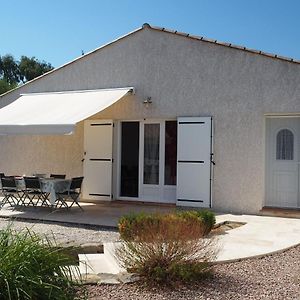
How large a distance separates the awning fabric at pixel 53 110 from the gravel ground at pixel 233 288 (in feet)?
22.7

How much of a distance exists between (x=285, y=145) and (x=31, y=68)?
47.8m

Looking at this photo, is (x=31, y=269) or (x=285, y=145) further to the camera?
(x=285, y=145)

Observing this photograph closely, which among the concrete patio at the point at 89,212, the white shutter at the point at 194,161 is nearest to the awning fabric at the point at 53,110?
the concrete patio at the point at 89,212

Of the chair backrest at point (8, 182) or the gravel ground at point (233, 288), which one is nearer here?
the gravel ground at point (233, 288)

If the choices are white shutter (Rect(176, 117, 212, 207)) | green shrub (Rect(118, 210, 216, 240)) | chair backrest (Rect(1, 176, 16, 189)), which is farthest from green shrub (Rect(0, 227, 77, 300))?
white shutter (Rect(176, 117, 212, 207))

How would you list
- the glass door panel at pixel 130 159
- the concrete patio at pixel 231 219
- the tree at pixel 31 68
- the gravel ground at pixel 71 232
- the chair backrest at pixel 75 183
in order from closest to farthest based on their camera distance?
1. the concrete patio at pixel 231 219
2. the gravel ground at pixel 71 232
3. the chair backrest at pixel 75 183
4. the glass door panel at pixel 130 159
5. the tree at pixel 31 68

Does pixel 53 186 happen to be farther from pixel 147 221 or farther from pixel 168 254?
pixel 168 254

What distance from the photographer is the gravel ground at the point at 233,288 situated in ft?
21.8

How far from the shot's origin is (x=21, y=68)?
190 feet

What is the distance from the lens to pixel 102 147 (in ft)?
57.0

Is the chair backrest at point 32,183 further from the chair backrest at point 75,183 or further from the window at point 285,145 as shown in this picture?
the window at point 285,145

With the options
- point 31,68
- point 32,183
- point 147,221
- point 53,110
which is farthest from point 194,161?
point 31,68

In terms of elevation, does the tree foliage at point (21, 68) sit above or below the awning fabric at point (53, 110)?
above

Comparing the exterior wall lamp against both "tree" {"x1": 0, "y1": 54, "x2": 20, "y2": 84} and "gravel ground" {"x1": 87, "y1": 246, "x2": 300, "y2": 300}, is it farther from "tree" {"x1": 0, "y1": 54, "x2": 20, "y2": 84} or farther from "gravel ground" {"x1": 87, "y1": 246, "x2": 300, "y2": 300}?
"tree" {"x1": 0, "y1": 54, "x2": 20, "y2": 84}
